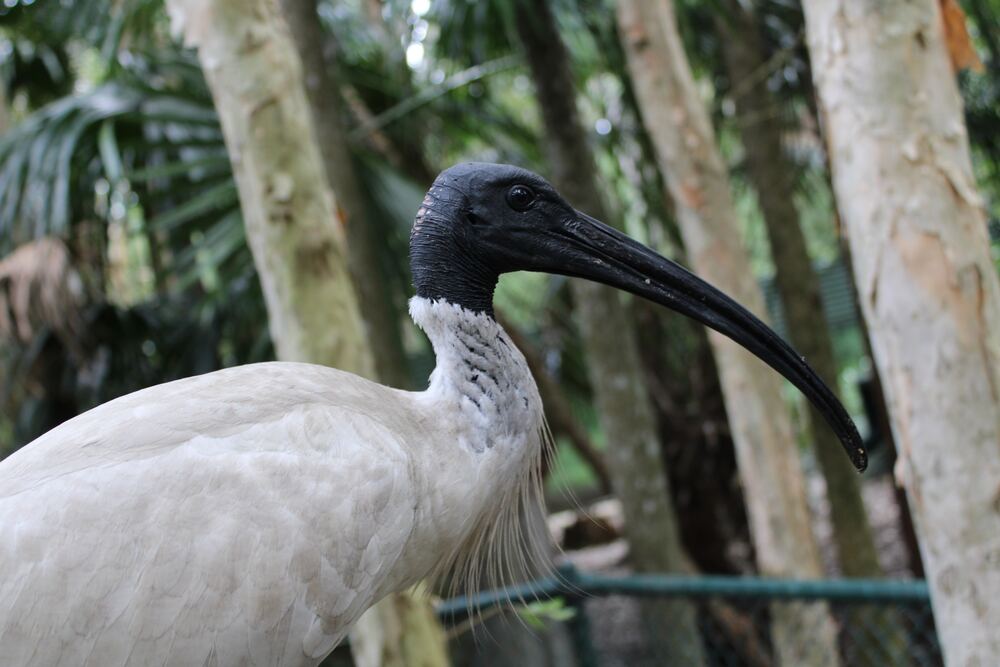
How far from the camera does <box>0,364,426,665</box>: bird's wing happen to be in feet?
5.16

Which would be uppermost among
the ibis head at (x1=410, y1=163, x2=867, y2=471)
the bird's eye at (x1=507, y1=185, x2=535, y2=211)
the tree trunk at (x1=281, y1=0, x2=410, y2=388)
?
the tree trunk at (x1=281, y1=0, x2=410, y2=388)

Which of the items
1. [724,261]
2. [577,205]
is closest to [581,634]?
[724,261]

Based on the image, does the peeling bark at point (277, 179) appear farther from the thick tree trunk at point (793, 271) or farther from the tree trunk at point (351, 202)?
the thick tree trunk at point (793, 271)

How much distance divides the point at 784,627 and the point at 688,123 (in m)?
1.65

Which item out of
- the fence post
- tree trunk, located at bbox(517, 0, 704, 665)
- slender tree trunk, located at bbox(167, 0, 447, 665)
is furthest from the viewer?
tree trunk, located at bbox(517, 0, 704, 665)

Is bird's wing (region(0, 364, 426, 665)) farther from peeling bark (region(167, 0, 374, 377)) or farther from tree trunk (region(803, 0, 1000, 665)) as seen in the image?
tree trunk (region(803, 0, 1000, 665))

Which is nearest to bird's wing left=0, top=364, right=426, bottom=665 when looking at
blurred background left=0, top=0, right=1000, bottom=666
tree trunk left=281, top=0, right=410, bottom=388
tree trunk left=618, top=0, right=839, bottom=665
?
blurred background left=0, top=0, right=1000, bottom=666

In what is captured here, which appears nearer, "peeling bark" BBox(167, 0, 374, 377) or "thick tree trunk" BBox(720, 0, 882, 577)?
"peeling bark" BBox(167, 0, 374, 377)

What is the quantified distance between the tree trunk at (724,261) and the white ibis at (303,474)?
161 cm

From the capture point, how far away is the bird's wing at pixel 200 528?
5.16ft

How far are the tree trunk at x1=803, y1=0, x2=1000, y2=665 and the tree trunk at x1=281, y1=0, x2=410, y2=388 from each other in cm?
179

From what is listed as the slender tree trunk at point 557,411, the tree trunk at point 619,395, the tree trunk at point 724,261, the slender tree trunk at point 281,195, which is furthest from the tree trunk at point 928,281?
the slender tree trunk at point 557,411

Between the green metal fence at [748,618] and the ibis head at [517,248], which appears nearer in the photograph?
the ibis head at [517,248]

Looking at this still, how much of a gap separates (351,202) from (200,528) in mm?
2129
